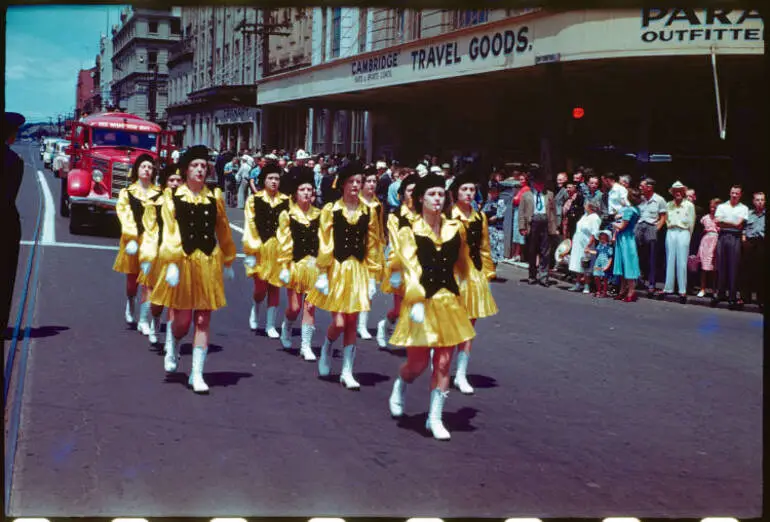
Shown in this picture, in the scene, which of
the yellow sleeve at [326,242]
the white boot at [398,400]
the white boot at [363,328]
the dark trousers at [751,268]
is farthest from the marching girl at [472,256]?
the dark trousers at [751,268]

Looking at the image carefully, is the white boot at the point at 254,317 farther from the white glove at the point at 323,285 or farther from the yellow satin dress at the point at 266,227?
the white glove at the point at 323,285

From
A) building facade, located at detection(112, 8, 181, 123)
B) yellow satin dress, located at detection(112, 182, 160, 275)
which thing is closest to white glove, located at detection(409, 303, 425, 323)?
yellow satin dress, located at detection(112, 182, 160, 275)

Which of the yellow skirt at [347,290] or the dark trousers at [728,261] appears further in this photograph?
the dark trousers at [728,261]

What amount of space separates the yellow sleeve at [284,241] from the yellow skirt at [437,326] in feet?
9.72

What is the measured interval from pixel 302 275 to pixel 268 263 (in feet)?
2.67

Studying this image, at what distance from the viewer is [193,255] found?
24.2 feet

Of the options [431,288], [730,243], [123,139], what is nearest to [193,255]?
[431,288]

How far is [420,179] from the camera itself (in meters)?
6.48

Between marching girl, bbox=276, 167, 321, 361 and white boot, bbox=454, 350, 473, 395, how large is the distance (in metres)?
1.66

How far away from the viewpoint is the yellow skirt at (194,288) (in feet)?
23.9

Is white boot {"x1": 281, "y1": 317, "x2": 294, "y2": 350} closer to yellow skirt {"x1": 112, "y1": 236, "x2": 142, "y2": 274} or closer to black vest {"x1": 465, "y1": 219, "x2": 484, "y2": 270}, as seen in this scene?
yellow skirt {"x1": 112, "y1": 236, "x2": 142, "y2": 274}

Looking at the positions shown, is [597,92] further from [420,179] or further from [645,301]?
[420,179]

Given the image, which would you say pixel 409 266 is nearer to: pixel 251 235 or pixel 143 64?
pixel 251 235

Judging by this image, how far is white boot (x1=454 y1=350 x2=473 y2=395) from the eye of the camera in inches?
304
